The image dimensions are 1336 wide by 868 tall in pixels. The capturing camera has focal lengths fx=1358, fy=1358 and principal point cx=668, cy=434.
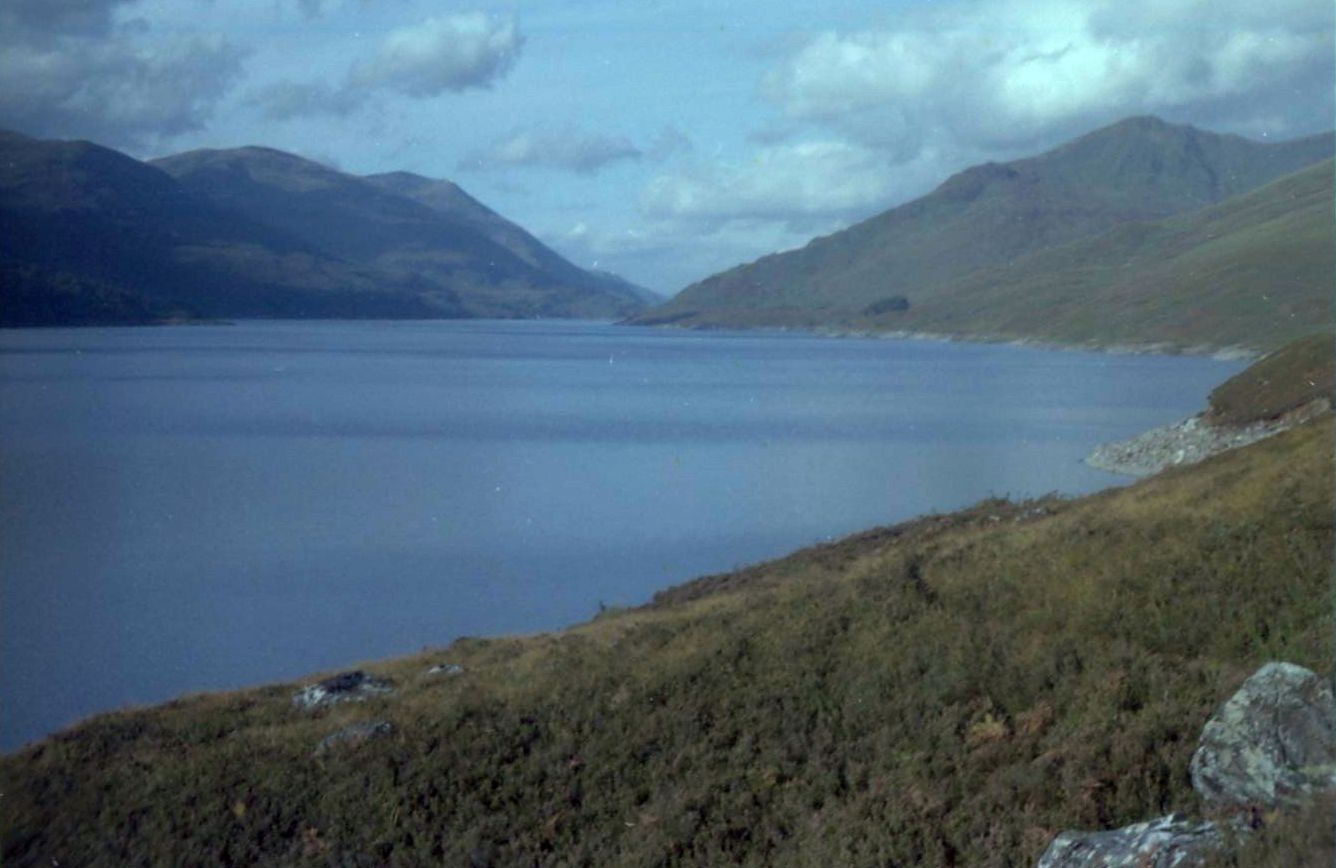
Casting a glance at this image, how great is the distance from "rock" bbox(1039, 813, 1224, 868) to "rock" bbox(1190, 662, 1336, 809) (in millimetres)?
563

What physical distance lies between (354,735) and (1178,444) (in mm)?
39410

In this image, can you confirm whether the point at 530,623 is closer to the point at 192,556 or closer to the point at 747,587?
the point at 747,587

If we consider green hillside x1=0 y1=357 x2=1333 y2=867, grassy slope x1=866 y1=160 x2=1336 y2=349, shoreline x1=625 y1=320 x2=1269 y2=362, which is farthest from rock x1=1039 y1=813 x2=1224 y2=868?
grassy slope x1=866 y1=160 x2=1336 y2=349

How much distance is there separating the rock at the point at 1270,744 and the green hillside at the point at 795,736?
1.13 ft

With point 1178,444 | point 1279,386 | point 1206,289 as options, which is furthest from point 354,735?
point 1206,289

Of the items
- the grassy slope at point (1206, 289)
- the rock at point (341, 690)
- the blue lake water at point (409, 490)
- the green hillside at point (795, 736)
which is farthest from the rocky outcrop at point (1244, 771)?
the grassy slope at point (1206, 289)

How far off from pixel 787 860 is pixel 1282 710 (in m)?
3.29

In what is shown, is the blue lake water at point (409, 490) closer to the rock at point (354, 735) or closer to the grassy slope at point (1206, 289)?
the rock at point (354, 735)

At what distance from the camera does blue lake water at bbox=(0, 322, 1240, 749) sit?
2652cm

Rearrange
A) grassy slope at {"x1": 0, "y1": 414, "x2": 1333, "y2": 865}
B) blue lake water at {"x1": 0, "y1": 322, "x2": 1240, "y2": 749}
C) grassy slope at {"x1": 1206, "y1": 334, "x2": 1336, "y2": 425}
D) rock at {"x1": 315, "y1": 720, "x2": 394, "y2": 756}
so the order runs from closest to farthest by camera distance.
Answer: grassy slope at {"x1": 0, "y1": 414, "x2": 1333, "y2": 865}
rock at {"x1": 315, "y1": 720, "x2": 394, "y2": 756}
blue lake water at {"x1": 0, "y1": 322, "x2": 1240, "y2": 749}
grassy slope at {"x1": 1206, "y1": 334, "x2": 1336, "y2": 425}

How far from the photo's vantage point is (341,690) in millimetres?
15531

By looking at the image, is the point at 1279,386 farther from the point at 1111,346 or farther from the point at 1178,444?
the point at 1111,346

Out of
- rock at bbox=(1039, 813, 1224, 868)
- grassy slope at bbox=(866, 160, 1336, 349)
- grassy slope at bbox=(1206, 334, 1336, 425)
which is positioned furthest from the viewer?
grassy slope at bbox=(866, 160, 1336, 349)

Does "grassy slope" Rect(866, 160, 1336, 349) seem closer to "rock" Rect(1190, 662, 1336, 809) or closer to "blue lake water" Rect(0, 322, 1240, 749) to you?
"blue lake water" Rect(0, 322, 1240, 749)
